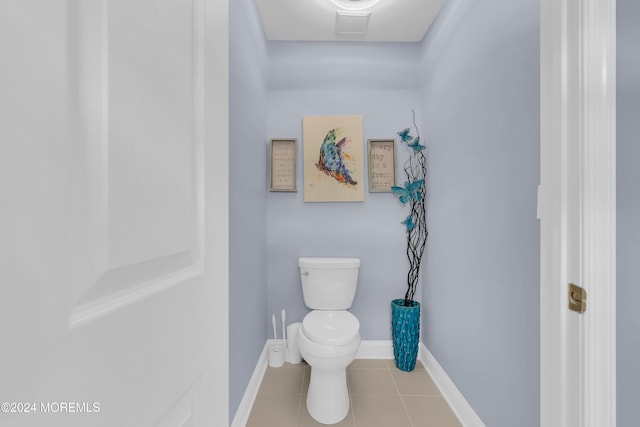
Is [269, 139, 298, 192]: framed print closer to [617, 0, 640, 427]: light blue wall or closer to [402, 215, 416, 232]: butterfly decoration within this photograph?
[402, 215, 416, 232]: butterfly decoration

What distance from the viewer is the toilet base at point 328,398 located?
1.59 metres

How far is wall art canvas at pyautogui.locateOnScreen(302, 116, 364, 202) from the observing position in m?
2.32

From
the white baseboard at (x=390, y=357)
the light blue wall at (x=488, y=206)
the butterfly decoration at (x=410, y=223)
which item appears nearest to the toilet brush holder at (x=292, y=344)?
the white baseboard at (x=390, y=357)

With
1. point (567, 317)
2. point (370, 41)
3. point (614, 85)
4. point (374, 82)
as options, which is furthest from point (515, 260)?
point (370, 41)

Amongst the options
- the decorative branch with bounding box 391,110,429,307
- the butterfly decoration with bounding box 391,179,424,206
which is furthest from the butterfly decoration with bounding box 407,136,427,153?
the butterfly decoration with bounding box 391,179,424,206

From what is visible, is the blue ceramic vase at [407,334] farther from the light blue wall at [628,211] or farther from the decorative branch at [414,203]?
the light blue wall at [628,211]

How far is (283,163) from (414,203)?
40.6 inches

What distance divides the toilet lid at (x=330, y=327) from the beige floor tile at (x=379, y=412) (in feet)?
1.39

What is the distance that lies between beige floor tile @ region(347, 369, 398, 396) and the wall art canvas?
1.21m
